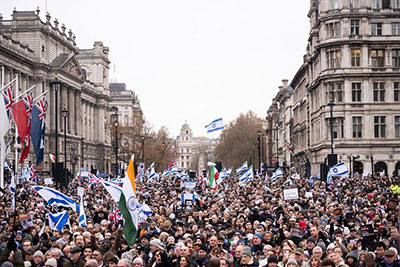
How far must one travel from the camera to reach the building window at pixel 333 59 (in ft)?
210

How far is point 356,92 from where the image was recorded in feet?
209

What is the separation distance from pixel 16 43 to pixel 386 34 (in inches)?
1637

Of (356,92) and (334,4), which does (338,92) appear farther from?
(334,4)

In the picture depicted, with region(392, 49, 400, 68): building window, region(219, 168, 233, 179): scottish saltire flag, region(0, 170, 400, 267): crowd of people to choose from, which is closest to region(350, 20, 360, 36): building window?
region(392, 49, 400, 68): building window

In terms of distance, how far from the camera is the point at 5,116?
23641 millimetres

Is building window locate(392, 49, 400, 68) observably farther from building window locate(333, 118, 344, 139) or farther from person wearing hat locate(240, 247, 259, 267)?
person wearing hat locate(240, 247, 259, 267)

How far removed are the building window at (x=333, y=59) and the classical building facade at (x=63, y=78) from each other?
28.1 m

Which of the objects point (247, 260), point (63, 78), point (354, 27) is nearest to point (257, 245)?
point (247, 260)

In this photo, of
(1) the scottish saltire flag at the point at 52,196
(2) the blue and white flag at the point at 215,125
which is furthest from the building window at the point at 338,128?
(1) the scottish saltire flag at the point at 52,196

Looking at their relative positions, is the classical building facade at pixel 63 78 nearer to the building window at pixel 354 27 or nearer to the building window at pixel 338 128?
the building window at pixel 338 128

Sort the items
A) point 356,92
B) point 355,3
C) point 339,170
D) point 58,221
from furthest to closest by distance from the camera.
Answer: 1. point 356,92
2. point 355,3
3. point 339,170
4. point 58,221

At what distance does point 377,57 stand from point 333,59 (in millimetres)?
4098

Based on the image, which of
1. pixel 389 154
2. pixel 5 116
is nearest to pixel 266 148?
pixel 389 154

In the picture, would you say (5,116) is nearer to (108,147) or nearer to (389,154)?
(389,154)
